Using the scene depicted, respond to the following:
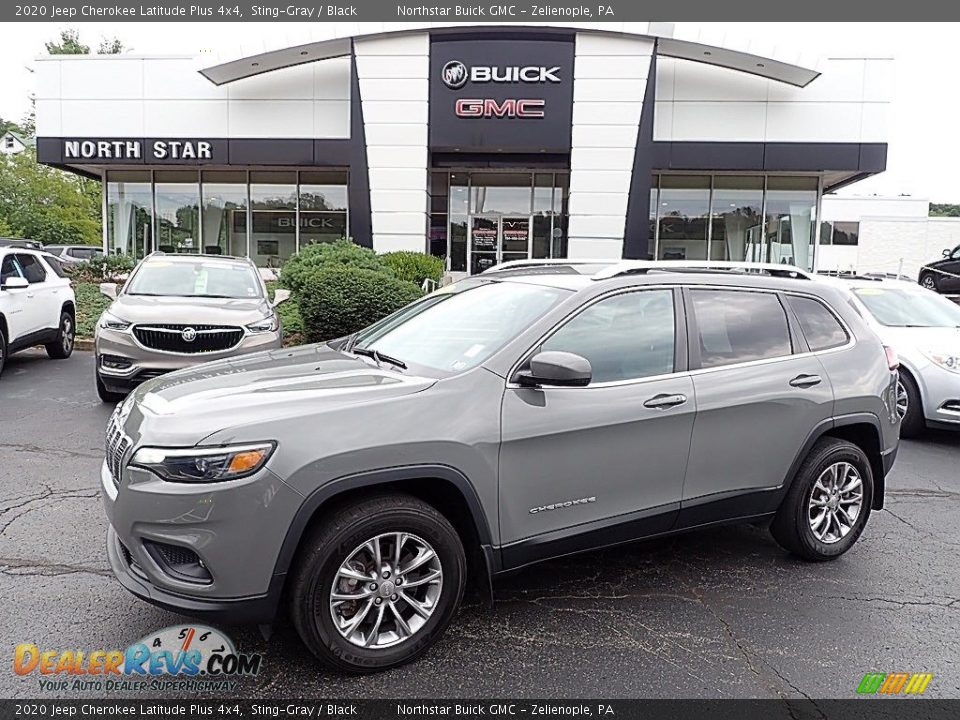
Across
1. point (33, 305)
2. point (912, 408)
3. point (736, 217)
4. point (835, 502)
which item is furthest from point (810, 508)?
point (736, 217)

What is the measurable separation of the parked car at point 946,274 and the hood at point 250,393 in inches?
879

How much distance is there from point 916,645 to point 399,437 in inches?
104

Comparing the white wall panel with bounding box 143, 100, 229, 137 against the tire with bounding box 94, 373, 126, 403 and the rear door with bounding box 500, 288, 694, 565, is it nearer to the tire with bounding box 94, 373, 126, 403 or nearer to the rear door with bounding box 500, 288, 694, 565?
the tire with bounding box 94, 373, 126, 403

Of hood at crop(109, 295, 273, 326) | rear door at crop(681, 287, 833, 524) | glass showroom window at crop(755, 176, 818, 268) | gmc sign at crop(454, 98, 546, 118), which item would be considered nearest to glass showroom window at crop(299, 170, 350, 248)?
gmc sign at crop(454, 98, 546, 118)

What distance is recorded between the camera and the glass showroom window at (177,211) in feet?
73.7

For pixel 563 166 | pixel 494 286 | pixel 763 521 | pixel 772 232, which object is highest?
pixel 563 166

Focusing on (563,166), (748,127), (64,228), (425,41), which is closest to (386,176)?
(425,41)

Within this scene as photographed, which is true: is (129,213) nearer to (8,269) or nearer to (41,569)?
(8,269)

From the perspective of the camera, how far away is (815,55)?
18.0m

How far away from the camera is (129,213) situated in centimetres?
2288

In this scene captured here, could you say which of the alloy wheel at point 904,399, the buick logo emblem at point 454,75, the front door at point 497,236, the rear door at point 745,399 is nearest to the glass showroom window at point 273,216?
the front door at point 497,236

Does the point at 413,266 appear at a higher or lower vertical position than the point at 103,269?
higher

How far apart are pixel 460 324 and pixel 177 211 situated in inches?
846

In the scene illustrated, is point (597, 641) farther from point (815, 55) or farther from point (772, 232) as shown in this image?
point (772, 232)
